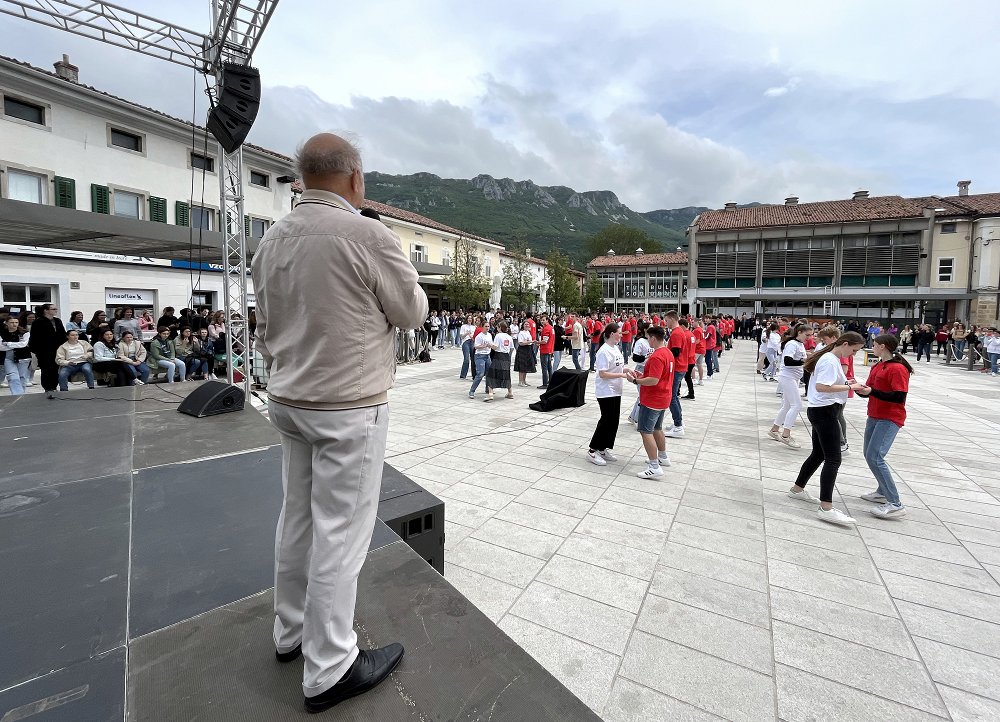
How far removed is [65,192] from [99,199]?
1034 millimetres

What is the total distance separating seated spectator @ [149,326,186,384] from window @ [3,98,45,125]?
13.2 m

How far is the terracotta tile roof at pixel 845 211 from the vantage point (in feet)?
122

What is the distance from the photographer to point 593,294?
184ft

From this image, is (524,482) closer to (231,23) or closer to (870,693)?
(870,693)

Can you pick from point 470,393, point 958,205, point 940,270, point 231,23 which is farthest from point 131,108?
point 958,205

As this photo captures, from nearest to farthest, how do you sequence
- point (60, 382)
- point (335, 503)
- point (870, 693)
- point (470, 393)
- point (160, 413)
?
point (335, 503)
point (870, 693)
point (160, 413)
point (60, 382)
point (470, 393)

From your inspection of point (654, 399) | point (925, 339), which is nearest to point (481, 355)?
point (654, 399)

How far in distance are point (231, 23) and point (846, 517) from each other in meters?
9.50

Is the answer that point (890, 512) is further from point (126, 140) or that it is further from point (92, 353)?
point (126, 140)

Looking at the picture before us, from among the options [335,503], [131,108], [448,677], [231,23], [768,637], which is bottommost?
[768,637]

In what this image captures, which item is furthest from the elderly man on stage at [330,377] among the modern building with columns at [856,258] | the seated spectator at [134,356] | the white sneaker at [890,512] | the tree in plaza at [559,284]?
the tree in plaza at [559,284]

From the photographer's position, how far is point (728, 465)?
6.15 meters

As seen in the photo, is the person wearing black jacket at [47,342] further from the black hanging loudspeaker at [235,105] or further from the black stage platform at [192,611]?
the black stage platform at [192,611]

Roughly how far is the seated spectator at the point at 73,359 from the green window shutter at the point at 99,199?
41.0 ft
